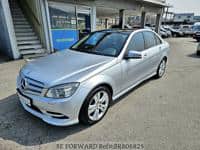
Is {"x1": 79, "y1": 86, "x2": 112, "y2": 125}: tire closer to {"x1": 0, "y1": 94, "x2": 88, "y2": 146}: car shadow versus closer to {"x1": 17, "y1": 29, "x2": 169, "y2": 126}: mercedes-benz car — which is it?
{"x1": 17, "y1": 29, "x2": 169, "y2": 126}: mercedes-benz car

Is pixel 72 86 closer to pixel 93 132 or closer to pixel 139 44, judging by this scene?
pixel 93 132

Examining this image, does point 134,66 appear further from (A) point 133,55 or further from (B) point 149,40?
(B) point 149,40

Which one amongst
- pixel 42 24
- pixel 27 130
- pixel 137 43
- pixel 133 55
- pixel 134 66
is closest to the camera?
pixel 27 130

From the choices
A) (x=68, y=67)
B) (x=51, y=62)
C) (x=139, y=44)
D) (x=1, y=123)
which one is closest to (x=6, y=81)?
(x=1, y=123)

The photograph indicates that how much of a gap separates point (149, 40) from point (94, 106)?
8.33 feet

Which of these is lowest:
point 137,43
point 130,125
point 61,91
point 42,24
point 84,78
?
point 130,125

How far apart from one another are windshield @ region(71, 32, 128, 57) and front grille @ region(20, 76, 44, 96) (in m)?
1.37

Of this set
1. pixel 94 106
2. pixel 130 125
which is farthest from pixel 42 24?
pixel 130 125

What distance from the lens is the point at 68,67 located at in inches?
105

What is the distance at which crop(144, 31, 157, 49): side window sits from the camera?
13.2 ft

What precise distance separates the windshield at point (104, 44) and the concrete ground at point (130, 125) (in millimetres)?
1182

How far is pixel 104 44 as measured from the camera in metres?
3.47

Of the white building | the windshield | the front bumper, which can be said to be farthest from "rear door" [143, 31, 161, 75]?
the white building

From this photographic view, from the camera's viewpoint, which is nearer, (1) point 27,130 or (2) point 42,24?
(1) point 27,130
